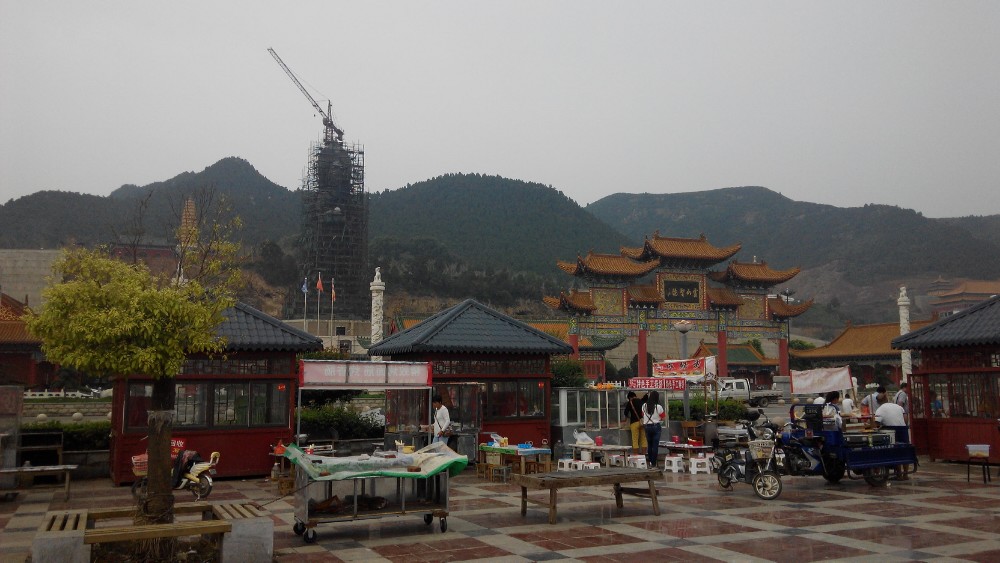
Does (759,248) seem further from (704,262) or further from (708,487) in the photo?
(708,487)

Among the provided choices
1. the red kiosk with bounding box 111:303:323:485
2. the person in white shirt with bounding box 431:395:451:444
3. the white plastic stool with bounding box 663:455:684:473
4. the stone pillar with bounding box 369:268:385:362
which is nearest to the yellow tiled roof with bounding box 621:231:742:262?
the stone pillar with bounding box 369:268:385:362

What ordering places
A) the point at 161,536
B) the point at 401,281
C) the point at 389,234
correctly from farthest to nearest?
1. the point at 389,234
2. the point at 401,281
3. the point at 161,536

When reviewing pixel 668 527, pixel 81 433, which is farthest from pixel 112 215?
pixel 668 527

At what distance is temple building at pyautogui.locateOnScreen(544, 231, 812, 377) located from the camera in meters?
52.1

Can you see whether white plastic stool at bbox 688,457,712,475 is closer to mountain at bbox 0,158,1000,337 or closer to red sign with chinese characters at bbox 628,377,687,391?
red sign with chinese characters at bbox 628,377,687,391

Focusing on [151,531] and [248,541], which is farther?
[248,541]

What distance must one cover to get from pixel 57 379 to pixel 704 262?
142 feet

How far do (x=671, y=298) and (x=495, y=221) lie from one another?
298ft

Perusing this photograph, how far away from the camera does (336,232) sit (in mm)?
85250

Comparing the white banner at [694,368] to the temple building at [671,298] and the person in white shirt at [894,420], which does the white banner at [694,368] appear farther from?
the temple building at [671,298]

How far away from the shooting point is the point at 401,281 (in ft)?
361

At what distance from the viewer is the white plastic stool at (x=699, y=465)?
16.9 meters

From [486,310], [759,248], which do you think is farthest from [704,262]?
[759,248]

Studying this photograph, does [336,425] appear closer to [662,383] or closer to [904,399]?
[662,383]
